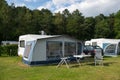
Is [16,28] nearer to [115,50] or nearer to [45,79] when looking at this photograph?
[115,50]

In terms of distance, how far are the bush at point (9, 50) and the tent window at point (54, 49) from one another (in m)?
9.23

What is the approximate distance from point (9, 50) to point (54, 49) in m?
9.53

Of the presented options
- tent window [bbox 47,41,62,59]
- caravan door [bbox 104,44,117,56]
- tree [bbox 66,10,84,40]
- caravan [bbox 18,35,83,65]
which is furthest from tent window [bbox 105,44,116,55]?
tree [bbox 66,10,84,40]

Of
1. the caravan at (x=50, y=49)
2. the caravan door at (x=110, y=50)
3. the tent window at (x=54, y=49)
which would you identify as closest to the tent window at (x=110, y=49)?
the caravan door at (x=110, y=50)

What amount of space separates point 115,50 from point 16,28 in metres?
20.5

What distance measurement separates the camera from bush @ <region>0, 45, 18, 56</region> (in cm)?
2426

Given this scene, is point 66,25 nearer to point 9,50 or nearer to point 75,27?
point 75,27

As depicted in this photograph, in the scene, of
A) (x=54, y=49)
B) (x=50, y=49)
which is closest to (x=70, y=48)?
(x=54, y=49)

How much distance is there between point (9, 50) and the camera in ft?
79.9

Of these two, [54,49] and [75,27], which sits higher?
[75,27]

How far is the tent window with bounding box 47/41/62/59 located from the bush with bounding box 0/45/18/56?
30.3ft

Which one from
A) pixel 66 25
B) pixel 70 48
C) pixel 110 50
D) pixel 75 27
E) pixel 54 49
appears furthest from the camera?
pixel 66 25

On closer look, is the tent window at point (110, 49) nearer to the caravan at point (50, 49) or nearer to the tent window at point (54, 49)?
the caravan at point (50, 49)

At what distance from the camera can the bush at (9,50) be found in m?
24.3
